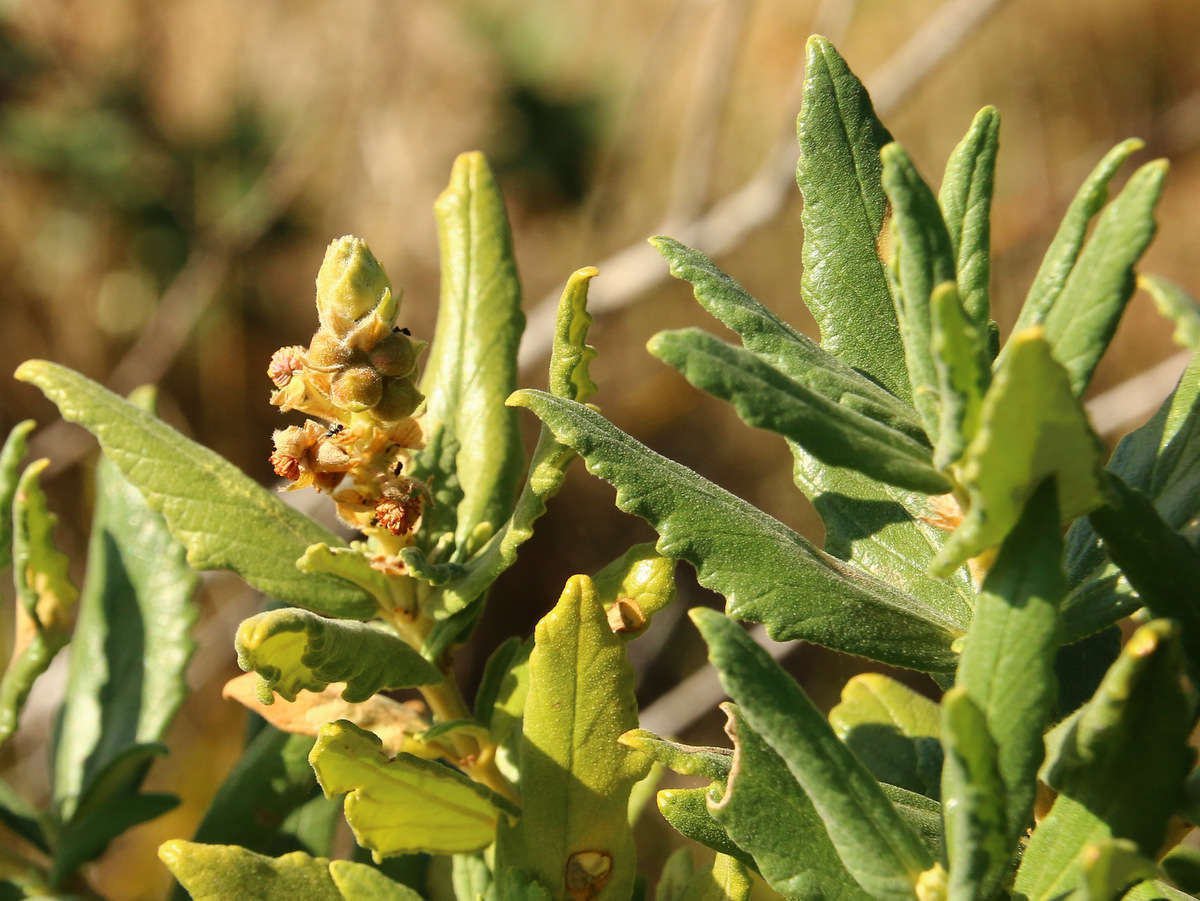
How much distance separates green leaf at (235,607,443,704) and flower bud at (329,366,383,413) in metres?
0.17

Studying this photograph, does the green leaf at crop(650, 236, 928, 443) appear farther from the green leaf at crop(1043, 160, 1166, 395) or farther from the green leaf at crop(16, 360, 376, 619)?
the green leaf at crop(16, 360, 376, 619)

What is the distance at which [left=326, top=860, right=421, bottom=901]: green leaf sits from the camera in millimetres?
965

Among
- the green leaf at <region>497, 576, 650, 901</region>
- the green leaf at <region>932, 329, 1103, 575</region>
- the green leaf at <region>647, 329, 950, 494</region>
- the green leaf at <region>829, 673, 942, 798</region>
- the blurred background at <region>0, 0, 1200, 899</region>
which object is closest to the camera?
the green leaf at <region>932, 329, 1103, 575</region>

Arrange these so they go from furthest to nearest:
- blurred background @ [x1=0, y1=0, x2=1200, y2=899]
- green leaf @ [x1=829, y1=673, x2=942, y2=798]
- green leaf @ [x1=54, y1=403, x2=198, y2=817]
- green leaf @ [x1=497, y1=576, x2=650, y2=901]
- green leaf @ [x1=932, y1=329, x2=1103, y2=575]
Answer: blurred background @ [x1=0, y1=0, x2=1200, y2=899] < green leaf @ [x1=54, y1=403, x2=198, y2=817] < green leaf @ [x1=829, y1=673, x2=942, y2=798] < green leaf @ [x1=497, y1=576, x2=650, y2=901] < green leaf @ [x1=932, y1=329, x2=1103, y2=575]

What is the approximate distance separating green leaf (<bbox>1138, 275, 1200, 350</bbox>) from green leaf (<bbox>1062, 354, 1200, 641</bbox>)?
37 mm

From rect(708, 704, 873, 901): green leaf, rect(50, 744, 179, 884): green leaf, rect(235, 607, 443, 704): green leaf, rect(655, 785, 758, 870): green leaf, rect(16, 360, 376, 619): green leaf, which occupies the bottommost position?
rect(50, 744, 179, 884): green leaf

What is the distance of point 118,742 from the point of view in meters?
1.41

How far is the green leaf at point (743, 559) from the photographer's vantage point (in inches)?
32.1

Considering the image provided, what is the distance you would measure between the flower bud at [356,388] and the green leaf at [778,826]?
39cm

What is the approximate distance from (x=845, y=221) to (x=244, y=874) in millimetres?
735

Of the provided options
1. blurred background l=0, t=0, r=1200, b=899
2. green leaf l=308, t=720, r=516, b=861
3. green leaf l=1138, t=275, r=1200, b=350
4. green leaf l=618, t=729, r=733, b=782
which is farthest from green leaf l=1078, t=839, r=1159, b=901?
blurred background l=0, t=0, r=1200, b=899

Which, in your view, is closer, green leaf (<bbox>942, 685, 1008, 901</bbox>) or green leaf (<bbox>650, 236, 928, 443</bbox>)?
green leaf (<bbox>942, 685, 1008, 901</bbox>)

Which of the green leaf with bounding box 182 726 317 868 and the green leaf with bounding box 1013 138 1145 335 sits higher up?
the green leaf with bounding box 1013 138 1145 335

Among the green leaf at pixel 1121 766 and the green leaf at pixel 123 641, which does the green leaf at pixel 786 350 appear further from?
the green leaf at pixel 123 641
